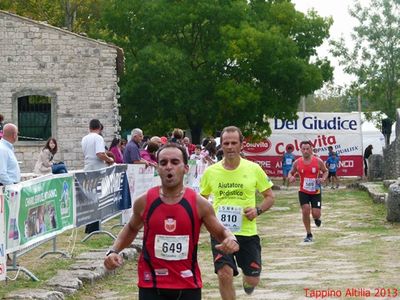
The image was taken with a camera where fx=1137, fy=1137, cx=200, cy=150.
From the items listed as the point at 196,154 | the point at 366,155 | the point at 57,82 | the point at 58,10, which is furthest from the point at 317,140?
the point at 196,154

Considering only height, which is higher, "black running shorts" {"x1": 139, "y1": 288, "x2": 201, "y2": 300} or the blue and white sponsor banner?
"black running shorts" {"x1": 139, "y1": 288, "x2": 201, "y2": 300}

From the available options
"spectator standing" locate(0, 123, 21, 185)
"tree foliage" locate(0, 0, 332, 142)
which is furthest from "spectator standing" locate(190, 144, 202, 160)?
"tree foliage" locate(0, 0, 332, 142)

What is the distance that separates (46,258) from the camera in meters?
15.0

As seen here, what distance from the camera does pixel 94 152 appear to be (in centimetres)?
1844

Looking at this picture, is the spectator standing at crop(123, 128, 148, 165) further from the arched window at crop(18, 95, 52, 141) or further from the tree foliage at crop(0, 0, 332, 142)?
the tree foliage at crop(0, 0, 332, 142)

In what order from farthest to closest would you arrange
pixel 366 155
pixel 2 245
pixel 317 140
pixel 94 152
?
pixel 317 140, pixel 366 155, pixel 94 152, pixel 2 245

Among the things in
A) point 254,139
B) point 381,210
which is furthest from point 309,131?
point 381,210

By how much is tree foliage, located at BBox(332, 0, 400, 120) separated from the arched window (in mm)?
32991

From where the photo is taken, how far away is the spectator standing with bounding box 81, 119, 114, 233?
18328 millimetres

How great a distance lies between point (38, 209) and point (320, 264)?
408 centimetres

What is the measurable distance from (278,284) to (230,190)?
2.27m

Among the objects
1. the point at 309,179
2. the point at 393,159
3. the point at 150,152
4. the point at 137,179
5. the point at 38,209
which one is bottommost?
the point at 393,159

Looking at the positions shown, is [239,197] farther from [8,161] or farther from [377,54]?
[377,54]

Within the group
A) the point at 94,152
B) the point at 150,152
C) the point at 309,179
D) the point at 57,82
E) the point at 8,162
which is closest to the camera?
the point at 8,162
